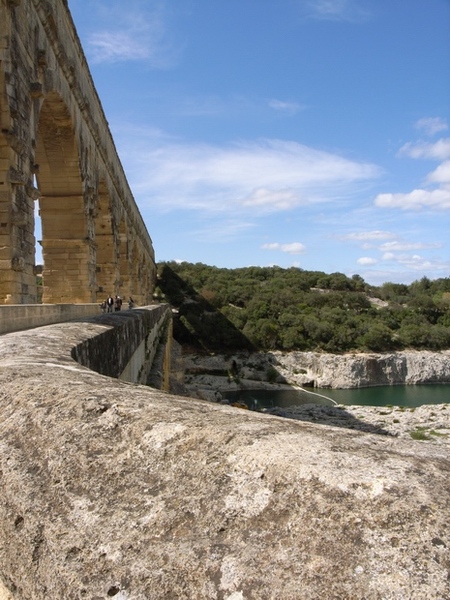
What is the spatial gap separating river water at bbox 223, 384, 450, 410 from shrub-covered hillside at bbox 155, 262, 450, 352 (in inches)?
200

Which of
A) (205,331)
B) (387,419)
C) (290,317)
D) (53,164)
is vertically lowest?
(387,419)

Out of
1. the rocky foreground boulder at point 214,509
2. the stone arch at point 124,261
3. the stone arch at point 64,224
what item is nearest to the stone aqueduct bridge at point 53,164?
the stone arch at point 64,224

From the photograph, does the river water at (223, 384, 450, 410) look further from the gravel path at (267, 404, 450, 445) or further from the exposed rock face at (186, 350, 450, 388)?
the gravel path at (267, 404, 450, 445)

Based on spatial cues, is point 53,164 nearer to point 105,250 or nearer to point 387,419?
point 105,250

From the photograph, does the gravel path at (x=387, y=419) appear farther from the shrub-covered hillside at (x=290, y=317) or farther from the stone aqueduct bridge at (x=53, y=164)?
the shrub-covered hillside at (x=290, y=317)

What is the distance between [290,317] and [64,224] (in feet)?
110

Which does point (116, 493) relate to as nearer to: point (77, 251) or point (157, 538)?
point (157, 538)

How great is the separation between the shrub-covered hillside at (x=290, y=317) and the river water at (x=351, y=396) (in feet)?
16.7

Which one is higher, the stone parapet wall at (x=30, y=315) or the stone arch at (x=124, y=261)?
the stone arch at (x=124, y=261)

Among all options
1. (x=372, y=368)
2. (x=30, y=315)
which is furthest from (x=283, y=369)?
(x=30, y=315)

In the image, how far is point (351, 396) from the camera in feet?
108

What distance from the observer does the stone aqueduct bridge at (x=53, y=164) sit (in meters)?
6.52

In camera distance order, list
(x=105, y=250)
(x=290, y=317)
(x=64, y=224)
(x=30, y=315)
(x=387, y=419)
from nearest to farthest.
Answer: (x=30, y=315)
(x=64, y=224)
(x=105, y=250)
(x=387, y=419)
(x=290, y=317)

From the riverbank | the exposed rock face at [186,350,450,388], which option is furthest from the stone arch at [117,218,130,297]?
the exposed rock face at [186,350,450,388]
